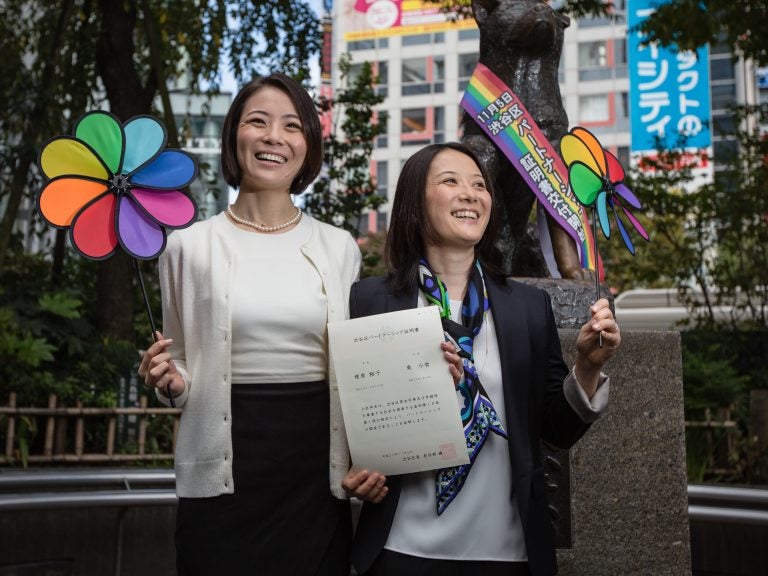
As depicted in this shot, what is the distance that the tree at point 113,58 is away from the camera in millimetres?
8156

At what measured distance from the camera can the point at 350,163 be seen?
376 inches

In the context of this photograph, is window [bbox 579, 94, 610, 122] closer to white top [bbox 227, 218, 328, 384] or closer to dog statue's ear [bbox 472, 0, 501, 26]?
dog statue's ear [bbox 472, 0, 501, 26]

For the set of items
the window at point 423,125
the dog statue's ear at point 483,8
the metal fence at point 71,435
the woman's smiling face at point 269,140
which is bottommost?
the metal fence at point 71,435

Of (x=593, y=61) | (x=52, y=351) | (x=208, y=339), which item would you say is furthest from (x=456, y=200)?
(x=593, y=61)

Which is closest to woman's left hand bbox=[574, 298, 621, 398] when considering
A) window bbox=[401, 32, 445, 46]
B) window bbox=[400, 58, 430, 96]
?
window bbox=[400, 58, 430, 96]

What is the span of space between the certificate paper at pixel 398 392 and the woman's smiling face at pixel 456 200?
0.87 ft

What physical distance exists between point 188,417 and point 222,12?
8015 mm

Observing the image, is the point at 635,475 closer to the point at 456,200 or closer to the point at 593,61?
the point at 456,200

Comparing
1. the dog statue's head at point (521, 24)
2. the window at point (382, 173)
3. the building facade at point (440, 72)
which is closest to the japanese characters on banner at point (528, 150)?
the dog statue's head at point (521, 24)

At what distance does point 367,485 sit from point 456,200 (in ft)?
2.29

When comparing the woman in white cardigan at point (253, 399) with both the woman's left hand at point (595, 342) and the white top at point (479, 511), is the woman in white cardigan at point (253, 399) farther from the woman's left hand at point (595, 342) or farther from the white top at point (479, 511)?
the woman's left hand at point (595, 342)

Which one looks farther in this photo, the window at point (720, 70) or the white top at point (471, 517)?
the window at point (720, 70)

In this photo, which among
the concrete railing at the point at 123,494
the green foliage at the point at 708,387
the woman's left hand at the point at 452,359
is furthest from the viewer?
the green foliage at the point at 708,387

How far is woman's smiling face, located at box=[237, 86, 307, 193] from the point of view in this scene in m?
2.08
